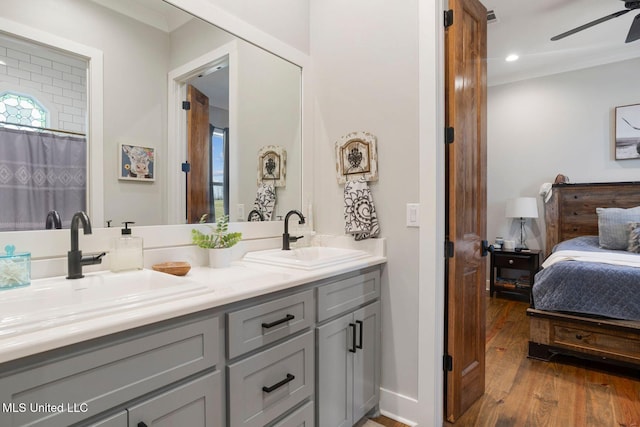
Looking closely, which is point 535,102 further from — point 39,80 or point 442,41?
point 39,80

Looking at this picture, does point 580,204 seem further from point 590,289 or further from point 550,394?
point 550,394

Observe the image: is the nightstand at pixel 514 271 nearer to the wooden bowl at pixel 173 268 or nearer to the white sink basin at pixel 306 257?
the white sink basin at pixel 306 257

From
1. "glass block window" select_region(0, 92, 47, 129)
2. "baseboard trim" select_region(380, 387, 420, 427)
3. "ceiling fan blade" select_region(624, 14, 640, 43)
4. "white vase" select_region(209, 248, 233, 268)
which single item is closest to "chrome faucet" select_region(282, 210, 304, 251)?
"white vase" select_region(209, 248, 233, 268)

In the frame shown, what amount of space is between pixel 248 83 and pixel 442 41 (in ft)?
3.55

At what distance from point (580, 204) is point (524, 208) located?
0.58m

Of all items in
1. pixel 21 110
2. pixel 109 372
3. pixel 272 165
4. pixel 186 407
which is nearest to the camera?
pixel 109 372

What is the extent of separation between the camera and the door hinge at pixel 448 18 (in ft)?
5.90

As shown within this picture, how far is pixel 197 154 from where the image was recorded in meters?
1.77

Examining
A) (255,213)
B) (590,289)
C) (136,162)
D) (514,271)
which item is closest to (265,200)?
(255,213)

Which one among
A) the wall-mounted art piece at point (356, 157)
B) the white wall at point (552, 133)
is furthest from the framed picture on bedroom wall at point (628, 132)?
the wall-mounted art piece at point (356, 157)

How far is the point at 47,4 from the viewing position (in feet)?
4.23

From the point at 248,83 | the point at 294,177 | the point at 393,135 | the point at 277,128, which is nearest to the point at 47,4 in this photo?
the point at 248,83

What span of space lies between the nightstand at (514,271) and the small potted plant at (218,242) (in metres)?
3.66

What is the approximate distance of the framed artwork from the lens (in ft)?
4.90
